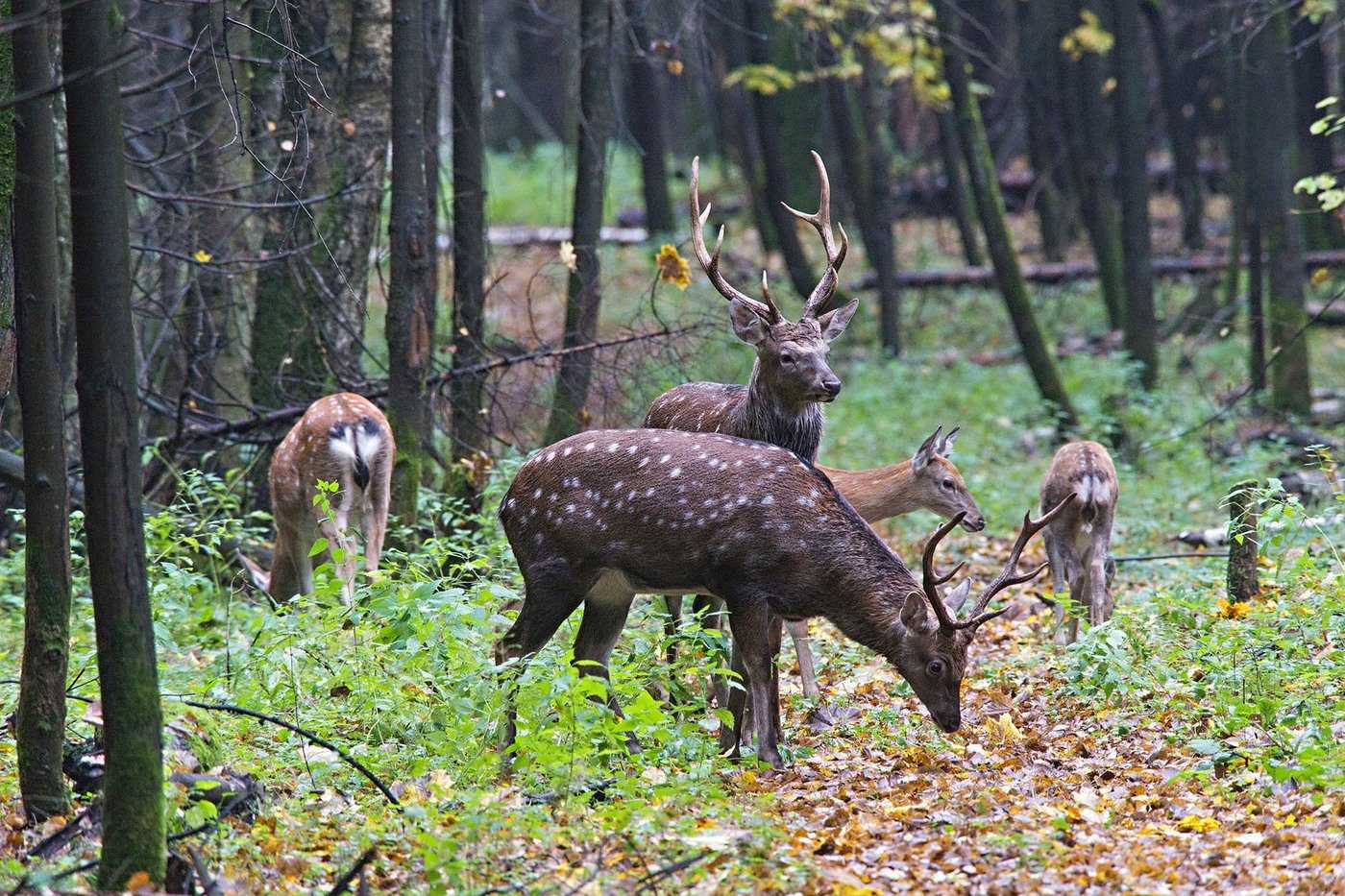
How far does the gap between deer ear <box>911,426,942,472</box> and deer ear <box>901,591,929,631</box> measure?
3.75 metres

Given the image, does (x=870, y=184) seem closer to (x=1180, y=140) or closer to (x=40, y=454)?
(x=1180, y=140)

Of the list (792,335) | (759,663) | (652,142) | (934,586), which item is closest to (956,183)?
(652,142)

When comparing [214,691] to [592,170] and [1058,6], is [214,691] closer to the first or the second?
[592,170]

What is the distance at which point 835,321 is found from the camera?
29.8ft

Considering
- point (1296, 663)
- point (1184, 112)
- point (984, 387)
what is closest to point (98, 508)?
point (1296, 663)

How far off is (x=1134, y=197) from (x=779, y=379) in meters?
10.9

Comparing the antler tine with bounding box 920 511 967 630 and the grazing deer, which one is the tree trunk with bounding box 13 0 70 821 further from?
the grazing deer

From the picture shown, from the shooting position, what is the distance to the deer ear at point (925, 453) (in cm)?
1092

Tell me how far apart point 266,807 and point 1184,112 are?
25366 mm

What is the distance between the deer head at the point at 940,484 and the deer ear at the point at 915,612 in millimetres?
3857

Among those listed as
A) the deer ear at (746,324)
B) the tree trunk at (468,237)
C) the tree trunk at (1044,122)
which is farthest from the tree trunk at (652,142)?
the deer ear at (746,324)

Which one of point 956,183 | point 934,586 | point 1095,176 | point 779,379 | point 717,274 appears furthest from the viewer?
point 956,183

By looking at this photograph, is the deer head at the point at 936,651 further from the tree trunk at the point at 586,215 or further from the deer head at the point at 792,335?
the tree trunk at the point at 586,215

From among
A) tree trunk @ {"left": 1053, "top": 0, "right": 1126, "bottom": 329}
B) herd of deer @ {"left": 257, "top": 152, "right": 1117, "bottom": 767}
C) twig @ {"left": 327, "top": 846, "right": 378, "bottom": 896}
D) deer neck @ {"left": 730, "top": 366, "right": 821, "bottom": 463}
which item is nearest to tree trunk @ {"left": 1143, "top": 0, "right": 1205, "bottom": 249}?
tree trunk @ {"left": 1053, "top": 0, "right": 1126, "bottom": 329}
